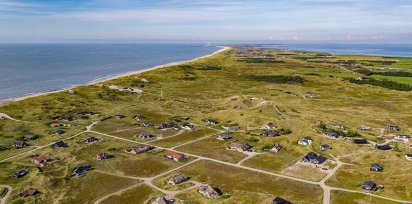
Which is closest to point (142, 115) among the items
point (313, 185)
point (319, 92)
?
point (313, 185)

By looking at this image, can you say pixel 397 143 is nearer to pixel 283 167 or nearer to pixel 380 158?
pixel 380 158

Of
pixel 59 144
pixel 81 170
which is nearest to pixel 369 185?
pixel 81 170

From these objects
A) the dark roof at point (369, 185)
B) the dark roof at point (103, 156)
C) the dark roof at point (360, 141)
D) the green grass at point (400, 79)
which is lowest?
the dark roof at point (103, 156)

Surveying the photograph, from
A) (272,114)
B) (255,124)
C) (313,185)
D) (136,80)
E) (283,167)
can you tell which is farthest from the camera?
(136,80)

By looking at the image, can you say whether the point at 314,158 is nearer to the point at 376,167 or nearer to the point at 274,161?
the point at 274,161

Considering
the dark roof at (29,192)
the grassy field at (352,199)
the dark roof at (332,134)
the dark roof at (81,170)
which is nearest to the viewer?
the grassy field at (352,199)

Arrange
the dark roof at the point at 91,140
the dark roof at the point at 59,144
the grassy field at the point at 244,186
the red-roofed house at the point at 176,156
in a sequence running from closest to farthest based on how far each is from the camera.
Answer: the grassy field at the point at 244,186 → the red-roofed house at the point at 176,156 → the dark roof at the point at 59,144 → the dark roof at the point at 91,140

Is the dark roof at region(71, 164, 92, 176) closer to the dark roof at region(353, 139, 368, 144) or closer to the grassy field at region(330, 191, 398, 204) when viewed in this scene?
the grassy field at region(330, 191, 398, 204)

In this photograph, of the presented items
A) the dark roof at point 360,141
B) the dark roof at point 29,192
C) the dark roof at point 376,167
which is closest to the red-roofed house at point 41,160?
the dark roof at point 29,192

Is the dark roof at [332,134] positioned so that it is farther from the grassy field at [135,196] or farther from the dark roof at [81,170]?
the dark roof at [81,170]
